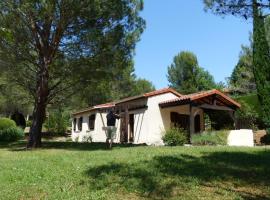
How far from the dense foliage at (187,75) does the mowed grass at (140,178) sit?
4141 cm

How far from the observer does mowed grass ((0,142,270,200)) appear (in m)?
7.64

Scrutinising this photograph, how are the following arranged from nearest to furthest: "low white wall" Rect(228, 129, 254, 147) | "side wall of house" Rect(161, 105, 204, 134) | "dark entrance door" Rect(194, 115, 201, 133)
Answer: "low white wall" Rect(228, 129, 254, 147) → "side wall of house" Rect(161, 105, 204, 134) → "dark entrance door" Rect(194, 115, 201, 133)

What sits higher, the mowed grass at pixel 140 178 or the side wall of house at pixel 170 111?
the side wall of house at pixel 170 111

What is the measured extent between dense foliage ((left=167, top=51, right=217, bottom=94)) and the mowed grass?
41414 millimetres

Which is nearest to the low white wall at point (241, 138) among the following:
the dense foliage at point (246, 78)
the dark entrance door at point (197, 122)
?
the dark entrance door at point (197, 122)

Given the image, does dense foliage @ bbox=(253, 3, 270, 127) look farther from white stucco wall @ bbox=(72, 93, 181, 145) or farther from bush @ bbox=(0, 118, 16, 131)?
bush @ bbox=(0, 118, 16, 131)

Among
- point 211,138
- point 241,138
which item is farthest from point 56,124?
point 241,138

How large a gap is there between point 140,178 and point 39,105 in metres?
12.8

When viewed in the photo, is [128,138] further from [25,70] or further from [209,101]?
[25,70]

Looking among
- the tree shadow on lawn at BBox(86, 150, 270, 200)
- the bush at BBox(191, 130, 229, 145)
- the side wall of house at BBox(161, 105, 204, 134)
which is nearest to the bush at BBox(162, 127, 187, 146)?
the bush at BBox(191, 130, 229, 145)

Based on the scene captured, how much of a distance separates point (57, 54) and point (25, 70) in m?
2.08

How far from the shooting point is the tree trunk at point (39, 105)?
2006 cm

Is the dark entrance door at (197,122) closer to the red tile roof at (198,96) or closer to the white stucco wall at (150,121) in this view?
the white stucco wall at (150,121)

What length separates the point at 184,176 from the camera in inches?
355
